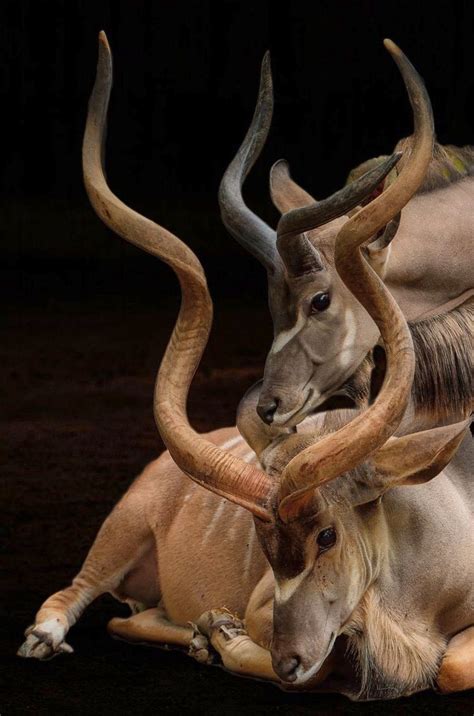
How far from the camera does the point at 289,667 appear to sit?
3668mm

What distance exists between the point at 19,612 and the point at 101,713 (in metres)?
0.77

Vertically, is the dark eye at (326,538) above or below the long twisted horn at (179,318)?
below

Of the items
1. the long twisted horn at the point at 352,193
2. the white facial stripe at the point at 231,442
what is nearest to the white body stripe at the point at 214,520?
the white facial stripe at the point at 231,442

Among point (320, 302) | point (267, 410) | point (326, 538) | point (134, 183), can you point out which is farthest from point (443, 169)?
point (134, 183)

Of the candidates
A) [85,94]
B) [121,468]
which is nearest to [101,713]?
[121,468]

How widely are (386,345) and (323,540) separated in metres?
0.44

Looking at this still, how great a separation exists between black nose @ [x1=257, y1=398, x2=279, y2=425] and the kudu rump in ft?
0.37

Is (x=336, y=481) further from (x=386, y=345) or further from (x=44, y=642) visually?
(x=44, y=642)

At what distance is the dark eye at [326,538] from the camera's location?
3.73m

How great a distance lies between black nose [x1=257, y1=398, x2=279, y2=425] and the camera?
409 centimetres

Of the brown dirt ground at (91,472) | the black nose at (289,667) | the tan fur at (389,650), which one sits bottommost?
the brown dirt ground at (91,472)

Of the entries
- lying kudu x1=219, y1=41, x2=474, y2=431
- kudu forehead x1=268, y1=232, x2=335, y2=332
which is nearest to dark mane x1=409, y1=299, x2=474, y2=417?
lying kudu x1=219, y1=41, x2=474, y2=431

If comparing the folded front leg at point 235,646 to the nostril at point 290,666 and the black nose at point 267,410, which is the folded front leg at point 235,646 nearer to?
the nostril at point 290,666

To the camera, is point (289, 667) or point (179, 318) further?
point (179, 318)
